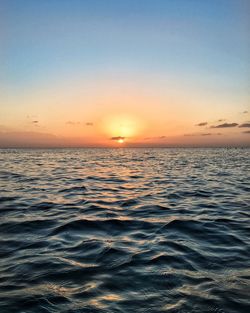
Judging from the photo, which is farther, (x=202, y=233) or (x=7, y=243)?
(x=202, y=233)

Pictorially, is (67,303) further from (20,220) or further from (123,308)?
(20,220)

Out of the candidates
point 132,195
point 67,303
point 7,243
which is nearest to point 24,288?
point 67,303

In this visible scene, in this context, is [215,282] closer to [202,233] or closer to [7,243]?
[202,233]

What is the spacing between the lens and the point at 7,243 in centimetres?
797

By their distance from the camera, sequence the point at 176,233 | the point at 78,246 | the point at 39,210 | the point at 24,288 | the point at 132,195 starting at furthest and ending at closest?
the point at 132,195 < the point at 39,210 < the point at 176,233 < the point at 78,246 < the point at 24,288

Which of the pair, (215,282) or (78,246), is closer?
(215,282)

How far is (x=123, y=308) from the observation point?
4.70 metres

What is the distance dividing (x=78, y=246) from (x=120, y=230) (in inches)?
74.4

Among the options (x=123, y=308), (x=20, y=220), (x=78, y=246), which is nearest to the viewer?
(x=123, y=308)

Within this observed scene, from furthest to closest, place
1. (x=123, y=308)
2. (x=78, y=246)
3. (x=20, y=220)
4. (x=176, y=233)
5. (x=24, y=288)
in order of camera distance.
Answer: (x=20, y=220) → (x=176, y=233) → (x=78, y=246) → (x=24, y=288) → (x=123, y=308)

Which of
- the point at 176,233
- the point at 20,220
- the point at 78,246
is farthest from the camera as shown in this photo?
the point at 20,220

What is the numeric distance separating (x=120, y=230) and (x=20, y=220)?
3733mm

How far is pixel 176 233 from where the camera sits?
8.98 metres

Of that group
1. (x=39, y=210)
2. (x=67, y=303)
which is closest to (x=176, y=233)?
(x=67, y=303)
